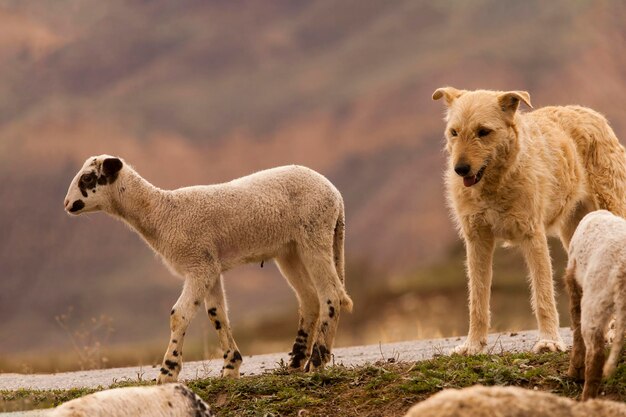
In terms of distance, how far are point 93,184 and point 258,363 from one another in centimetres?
439

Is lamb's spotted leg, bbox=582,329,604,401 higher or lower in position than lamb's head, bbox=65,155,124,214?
lower

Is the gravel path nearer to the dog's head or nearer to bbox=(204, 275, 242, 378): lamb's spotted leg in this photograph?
bbox=(204, 275, 242, 378): lamb's spotted leg

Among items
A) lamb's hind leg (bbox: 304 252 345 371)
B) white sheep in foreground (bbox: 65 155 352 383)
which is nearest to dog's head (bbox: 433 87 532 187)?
white sheep in foreground (bbox: 65 155 352 383)

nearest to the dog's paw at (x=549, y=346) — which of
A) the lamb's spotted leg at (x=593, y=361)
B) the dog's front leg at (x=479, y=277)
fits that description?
the dog's front leg at (x=479, y=277)

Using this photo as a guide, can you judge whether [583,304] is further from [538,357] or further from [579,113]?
[579,113]

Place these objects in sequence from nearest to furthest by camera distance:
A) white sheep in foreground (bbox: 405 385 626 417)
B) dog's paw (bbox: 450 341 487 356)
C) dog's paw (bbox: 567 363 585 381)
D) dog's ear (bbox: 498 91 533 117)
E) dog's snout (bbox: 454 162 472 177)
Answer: white sheep in foreground (bbox: 405 385 626 417) < dog's paw (bbox: 567 363 585 381) < dog's snout (bbox: 454 162 472 177) < dog's ear (bbox: 498 91 533 117) < dog's paw (bbox: 450 341 487 356)

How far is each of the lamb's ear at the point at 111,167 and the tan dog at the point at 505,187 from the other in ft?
12.5

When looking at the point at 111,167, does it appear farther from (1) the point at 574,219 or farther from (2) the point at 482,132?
(1) the point at 574,219

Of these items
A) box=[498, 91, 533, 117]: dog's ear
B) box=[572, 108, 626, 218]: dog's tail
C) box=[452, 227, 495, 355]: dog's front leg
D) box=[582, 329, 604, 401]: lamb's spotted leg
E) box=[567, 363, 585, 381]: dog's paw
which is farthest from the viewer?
box=[572, 108, 626, 218]: dog's tail

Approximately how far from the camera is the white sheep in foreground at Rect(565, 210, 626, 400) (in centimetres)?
730

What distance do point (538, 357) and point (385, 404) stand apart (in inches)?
74.5

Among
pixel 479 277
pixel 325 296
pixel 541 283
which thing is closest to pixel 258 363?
pixel 325 296

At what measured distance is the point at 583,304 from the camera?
7574mm

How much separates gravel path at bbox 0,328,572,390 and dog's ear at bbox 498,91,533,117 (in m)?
3.14
